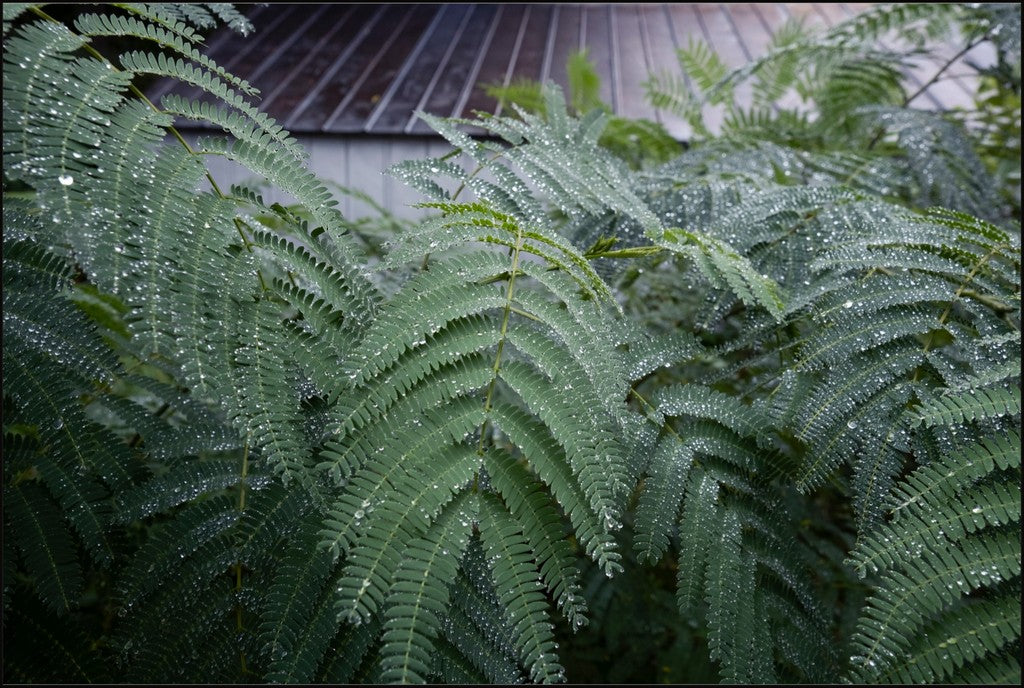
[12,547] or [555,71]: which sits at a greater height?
[555,71]

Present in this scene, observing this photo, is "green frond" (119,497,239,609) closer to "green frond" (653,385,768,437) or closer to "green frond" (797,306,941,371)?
"green frond" (653,385,768,437)

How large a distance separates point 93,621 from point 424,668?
2.70 ft

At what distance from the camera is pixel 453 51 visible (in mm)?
3125

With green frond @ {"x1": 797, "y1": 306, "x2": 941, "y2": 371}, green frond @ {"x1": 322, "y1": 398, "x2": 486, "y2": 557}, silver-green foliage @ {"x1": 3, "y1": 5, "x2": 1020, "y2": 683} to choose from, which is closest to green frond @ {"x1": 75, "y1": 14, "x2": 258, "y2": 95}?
silver-green foliage @ {"x1": 3, "y1": 5, "x2": 1020, "y2": 683}

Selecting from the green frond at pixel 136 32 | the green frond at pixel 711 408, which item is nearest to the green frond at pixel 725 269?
the green frond at pixel 711 408

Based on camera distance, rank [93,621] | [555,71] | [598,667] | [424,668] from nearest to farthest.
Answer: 1. [424,668]
2. [93,621]
3. [598,667]
4. [555,71]

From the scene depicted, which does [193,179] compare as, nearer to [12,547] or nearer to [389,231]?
[12,547]

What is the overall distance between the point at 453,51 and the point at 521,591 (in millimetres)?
2961

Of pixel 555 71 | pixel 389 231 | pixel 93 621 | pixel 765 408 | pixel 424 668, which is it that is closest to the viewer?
pixel 424 668

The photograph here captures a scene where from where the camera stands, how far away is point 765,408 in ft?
3.04

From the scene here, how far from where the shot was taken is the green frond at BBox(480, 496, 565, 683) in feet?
2.12

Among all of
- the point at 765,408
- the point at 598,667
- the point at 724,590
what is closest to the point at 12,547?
the point at 724,590

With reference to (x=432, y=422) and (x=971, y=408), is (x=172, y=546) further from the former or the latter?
(x=971, y=408)

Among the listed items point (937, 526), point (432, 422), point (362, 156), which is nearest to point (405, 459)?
point (432, 422)
